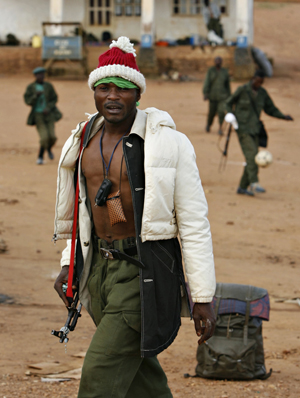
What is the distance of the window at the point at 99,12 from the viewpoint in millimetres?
28953

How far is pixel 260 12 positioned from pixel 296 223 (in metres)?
43.0

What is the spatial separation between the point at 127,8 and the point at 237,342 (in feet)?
86.3

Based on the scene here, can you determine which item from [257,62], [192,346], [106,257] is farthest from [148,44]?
[106,257]

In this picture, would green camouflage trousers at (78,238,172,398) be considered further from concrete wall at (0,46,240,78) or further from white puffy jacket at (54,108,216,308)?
concrete wall at (0,46,240,78)

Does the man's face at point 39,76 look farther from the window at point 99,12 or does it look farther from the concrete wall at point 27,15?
the window at point 99,12

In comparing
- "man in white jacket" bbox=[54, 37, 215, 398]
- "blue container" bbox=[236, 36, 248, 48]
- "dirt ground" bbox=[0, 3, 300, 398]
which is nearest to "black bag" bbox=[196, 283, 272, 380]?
"dirt ground" bbox=[0, 3, 300, 398]

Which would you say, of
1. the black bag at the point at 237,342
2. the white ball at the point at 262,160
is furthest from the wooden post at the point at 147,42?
the black bag at the point at 237,342

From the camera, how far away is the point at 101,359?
306cm

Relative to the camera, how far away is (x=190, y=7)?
28922mm

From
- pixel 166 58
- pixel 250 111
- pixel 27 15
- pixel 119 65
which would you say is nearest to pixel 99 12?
pixel 27 15

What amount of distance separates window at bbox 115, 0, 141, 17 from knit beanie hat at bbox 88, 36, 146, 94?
87.8ft

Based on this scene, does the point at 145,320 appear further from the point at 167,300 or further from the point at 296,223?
the point at 296,223

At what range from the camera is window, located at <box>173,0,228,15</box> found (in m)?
28.8

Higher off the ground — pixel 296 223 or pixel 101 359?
pixel 101 359
